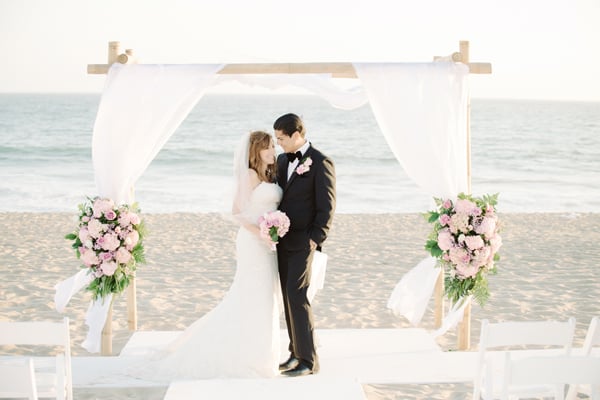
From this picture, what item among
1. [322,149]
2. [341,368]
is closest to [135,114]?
[341,368]

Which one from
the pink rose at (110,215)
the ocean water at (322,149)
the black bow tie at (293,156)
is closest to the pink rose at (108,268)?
the pink rose at (110,215)

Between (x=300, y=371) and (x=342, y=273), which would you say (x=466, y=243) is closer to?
(x=300, y=371)

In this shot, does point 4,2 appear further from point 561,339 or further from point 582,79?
point 561,339

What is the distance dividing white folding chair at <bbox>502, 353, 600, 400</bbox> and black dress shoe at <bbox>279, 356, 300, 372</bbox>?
238 centimetres

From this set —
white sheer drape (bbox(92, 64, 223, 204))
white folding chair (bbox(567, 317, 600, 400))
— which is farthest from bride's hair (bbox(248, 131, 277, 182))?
white folding chair (bbox(567, 317, 600, 400))

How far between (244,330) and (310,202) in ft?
3.22

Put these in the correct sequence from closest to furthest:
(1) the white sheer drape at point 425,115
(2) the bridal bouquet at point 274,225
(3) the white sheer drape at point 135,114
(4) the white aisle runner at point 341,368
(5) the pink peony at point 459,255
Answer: (4) the white aisle runner at point 341,368, (2) the bridal bouquet at point 274,225, (5) the pink peony at point 459,255, (3) the white sheer drape at point 135,114, (1) the white sheer drape at point 425,115

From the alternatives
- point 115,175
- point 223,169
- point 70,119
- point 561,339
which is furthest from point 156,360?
point 70,119

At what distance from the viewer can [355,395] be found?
15.5 feet

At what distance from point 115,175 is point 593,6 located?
38779 millimetres

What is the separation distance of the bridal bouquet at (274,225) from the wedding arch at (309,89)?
1240 mm

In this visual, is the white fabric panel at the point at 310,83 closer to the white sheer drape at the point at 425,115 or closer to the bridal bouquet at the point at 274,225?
the white sheer drape at the point at 425,115

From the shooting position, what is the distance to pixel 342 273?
30.8 feet

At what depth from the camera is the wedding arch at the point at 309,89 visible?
20.5 feet
